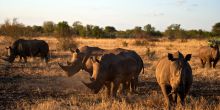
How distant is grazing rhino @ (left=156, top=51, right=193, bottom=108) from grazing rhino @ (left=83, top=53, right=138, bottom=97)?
1596mm

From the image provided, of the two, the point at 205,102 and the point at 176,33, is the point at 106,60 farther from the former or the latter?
the point at 176,33

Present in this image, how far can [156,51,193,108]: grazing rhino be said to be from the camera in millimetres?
8898

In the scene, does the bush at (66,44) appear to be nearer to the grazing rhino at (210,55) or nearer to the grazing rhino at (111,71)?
the grazing rhino at (210,55)

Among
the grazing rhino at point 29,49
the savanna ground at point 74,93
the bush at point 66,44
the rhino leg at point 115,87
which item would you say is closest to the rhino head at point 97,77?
the savanna ground at point 74,93

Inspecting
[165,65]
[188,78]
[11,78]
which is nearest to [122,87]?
[165,65]

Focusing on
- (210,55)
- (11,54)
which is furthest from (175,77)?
(11,54)

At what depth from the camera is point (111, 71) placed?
1133cm

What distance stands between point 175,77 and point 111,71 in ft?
8.89

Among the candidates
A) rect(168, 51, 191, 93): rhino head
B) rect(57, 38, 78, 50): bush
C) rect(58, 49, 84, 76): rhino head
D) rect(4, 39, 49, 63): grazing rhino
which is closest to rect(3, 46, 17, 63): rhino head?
rect(4, 39, 49, 63): grazing rhino

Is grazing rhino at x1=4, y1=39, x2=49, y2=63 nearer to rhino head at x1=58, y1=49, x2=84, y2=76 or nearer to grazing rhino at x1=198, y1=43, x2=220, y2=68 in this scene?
rhino head at x1=58, y1=49, x2=84, y2=76

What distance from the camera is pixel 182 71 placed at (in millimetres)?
8867

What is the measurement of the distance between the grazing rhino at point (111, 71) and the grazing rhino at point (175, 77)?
1596 millimetres

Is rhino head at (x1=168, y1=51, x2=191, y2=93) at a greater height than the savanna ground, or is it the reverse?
rhino head at (x1=168, y1=51, x2=191, y2=93)

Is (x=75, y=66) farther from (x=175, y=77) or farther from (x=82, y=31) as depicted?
(x=82, y=31)
